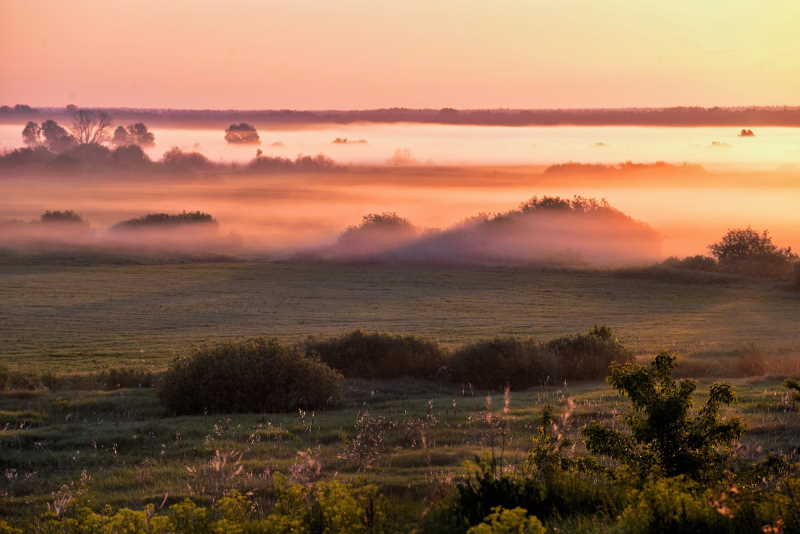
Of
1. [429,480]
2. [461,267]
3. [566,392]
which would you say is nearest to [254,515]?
[429,480]

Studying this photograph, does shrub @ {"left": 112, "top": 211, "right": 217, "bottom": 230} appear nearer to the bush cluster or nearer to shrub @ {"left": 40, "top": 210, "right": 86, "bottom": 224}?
shrub @ {"left": 40, "top": 210, "right": 86, "bottom": 224}

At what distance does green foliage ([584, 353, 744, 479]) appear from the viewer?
364 inches

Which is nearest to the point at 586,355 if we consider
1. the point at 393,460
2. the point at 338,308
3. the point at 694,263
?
the point at 393,460

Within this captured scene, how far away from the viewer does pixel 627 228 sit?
A: 363 feet

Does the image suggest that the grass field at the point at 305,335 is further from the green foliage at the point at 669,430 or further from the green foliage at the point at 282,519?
the green foliage at the point at 669,430

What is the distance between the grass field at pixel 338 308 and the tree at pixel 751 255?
849cm

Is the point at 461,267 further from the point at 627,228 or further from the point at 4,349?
the point at 4,349

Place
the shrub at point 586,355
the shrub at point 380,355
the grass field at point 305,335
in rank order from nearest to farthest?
the grass field at point 305,335 < the shrub at point 380,355 < the shrub at point 586,355

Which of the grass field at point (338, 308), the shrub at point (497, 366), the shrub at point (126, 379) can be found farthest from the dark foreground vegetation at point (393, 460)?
the grass field at point (338, 308)

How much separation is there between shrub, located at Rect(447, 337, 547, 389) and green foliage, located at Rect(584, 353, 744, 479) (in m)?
14.0

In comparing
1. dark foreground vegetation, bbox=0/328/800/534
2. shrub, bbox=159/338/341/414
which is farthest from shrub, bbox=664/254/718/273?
shrub, bbox=159/338/341/414

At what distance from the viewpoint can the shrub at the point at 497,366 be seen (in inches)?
944

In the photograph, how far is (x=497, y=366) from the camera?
79.3ft

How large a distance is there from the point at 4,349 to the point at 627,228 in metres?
87.2
